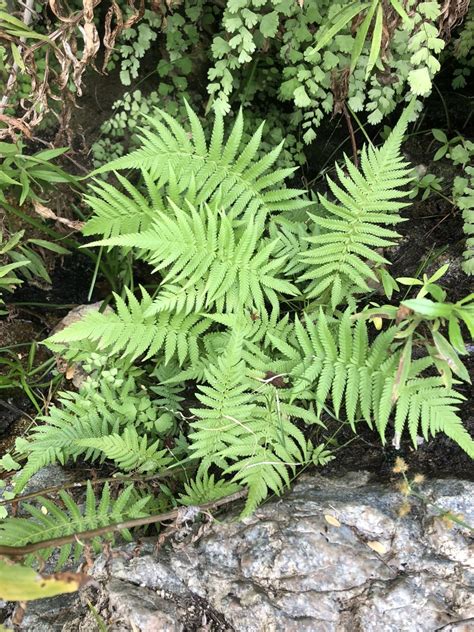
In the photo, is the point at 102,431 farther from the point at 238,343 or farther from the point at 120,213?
the point at 120,213

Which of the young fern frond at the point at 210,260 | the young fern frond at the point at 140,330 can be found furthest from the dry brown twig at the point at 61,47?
the young fern frond at the point at 140,330

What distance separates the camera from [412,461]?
7.31ft

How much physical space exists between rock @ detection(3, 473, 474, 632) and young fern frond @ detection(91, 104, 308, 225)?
1.45 meters

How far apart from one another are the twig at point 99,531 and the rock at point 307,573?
87mm

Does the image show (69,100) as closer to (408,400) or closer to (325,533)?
(408,400)

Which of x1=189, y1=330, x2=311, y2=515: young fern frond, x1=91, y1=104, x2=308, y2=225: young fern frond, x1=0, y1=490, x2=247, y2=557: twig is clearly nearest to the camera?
x1=0, y1=490, x2=247, y2=557: twig

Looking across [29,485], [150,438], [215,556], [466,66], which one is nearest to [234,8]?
[466,66]

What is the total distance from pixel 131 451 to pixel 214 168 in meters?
1.46

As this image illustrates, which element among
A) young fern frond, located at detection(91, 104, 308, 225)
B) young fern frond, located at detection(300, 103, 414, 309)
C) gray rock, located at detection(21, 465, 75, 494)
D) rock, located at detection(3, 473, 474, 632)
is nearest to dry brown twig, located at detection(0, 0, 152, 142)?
young fern frond, located at detection(91, 104, 308, 225)

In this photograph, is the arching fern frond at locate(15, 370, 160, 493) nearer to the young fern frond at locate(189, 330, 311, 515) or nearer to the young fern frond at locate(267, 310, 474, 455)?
the young fern frond at locate(189, 330, 311, 515)

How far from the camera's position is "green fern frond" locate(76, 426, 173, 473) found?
2314 mm

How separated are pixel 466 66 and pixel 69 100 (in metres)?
2.32

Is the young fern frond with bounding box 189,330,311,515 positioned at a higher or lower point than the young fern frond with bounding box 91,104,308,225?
lower

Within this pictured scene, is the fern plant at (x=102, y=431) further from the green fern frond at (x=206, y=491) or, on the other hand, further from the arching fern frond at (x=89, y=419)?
the green fern frond at (x=206, y=491)
